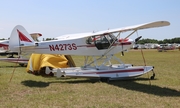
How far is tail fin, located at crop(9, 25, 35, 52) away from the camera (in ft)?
31.0

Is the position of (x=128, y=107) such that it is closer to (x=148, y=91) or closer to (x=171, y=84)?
(x=148, y=91)

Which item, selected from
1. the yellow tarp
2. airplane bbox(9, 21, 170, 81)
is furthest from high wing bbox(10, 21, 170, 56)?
the yellow tarp

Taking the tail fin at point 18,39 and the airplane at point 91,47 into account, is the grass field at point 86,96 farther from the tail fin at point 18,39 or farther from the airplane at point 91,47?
the tail fin at point 18,39

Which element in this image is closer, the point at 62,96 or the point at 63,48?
the point at 62,96

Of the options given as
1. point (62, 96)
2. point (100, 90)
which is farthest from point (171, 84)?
point (62, 96)

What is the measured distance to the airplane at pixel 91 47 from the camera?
949 cm

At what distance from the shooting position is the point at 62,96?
6.96 meters

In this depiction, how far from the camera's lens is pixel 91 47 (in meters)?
10.7

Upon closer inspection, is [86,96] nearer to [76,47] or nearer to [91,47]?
[76,47]

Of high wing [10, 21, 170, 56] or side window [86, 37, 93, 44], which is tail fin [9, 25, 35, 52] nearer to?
high wing [10, 21, 170, 56]

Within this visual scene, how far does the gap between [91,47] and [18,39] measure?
3.31 meters

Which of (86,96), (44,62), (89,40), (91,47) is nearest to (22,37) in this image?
(44,62)

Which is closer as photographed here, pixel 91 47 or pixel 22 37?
pixel 22 37

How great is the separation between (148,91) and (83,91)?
2207mm
